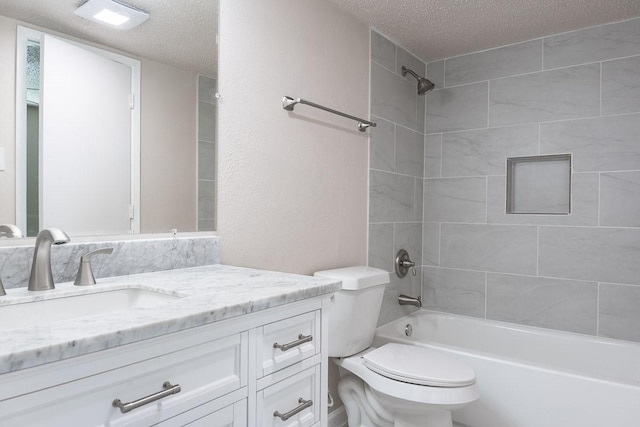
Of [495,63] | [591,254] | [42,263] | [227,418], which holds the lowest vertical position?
[227,418]

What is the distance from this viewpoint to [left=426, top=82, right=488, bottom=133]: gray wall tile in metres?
2.81

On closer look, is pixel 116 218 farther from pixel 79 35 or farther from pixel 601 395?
pixel 601 395

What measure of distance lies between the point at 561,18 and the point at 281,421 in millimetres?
2539

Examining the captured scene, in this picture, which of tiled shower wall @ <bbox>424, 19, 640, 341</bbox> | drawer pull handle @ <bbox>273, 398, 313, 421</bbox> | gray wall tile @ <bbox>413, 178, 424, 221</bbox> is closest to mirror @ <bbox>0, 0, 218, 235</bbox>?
drawer pull handle @ <bbox>273, 398, 313, 421</bbox>

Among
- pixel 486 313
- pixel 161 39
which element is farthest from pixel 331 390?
pixel 161 39

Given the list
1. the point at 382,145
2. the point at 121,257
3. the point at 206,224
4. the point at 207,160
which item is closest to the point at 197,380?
the point at 121,257

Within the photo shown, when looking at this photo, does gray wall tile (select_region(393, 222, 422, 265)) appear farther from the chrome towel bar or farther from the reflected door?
the reflected door

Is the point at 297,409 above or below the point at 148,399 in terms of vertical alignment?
below

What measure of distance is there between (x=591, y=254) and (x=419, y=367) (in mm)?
1416

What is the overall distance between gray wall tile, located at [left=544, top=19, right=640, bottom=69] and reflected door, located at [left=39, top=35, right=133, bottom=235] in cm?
247

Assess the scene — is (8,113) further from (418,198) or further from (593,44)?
(593,44)

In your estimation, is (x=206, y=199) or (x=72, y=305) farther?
(x=206, y=199)

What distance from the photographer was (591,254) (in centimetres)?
243

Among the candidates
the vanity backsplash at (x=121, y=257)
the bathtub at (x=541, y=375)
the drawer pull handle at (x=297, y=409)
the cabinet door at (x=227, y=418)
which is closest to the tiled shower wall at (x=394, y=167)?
the bathtub at (x=541, y=375)
